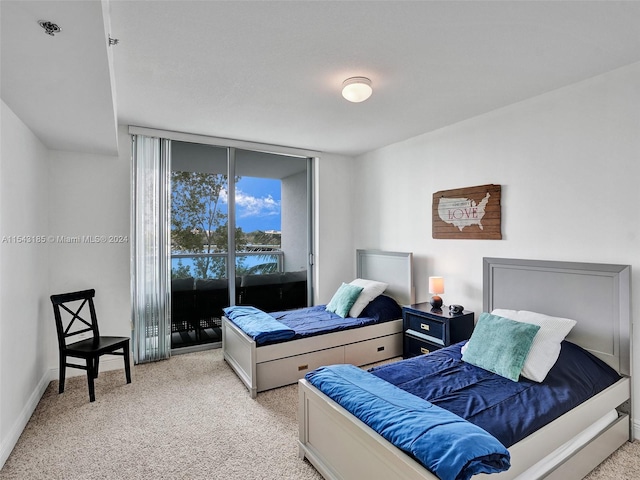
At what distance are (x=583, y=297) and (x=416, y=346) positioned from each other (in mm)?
1601

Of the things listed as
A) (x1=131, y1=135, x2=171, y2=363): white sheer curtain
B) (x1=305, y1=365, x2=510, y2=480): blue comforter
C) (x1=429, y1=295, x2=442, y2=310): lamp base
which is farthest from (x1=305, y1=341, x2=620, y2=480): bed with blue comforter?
(x1=131, y1=135, x2=171, y2=363): white sheer curtain

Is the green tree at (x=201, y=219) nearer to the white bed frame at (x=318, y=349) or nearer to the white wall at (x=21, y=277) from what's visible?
the white bed frame at (x=318, y=349)

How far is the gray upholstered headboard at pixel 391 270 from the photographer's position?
4188mm

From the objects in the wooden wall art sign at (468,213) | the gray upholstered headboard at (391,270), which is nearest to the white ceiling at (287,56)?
the wooden wall art sign at (468,213)

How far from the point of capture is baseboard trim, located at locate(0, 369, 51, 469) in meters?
2.23

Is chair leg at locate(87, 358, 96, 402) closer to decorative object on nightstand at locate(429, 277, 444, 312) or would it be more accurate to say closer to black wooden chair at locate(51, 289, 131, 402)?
black wooden chair at locate(51, 289, 131, 402)

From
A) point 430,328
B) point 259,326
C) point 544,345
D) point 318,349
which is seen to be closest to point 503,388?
point 544,345

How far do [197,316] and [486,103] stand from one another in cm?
397

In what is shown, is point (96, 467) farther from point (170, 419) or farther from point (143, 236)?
point (143, 236)

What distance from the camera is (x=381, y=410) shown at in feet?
5.92

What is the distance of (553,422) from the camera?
1912 millimetres

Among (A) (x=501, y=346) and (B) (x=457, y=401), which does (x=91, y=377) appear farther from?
(A) (x=501, y=346)

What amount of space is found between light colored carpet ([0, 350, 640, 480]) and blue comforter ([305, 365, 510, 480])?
1.88 ft

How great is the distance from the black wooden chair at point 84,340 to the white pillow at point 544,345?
11.1 ft
